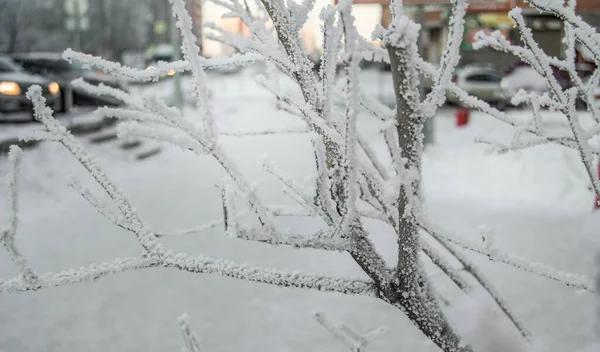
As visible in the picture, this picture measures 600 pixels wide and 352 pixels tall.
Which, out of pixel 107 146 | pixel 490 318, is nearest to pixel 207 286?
pixel 490 318

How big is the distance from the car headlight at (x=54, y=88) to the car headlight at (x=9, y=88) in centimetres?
108

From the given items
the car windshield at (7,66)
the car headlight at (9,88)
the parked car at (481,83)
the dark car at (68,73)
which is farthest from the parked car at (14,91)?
the parked car at (481,83)

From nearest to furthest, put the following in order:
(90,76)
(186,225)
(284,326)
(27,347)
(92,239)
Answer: (27,347), (284,326), (92,239), (186,225), (90,76)

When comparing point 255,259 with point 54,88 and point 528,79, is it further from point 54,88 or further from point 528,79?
point 528,79

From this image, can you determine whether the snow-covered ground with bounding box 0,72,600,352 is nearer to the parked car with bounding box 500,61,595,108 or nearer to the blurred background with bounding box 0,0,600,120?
the blurred background with bounding box 0,0,600,120

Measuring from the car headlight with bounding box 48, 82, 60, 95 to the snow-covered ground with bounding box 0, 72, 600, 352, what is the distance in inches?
79.2

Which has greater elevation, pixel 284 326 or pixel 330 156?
pixel 330 156

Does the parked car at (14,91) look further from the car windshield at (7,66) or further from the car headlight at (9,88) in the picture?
the car windshield at (7,66)

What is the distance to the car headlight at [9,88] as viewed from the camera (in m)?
9.69

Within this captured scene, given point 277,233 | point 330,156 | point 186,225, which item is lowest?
point 186,225

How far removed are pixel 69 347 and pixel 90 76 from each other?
1013 centimetres

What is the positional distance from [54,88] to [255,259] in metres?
7.56

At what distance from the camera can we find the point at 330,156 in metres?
1.60

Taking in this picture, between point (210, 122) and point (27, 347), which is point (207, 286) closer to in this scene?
point (27, 347)
